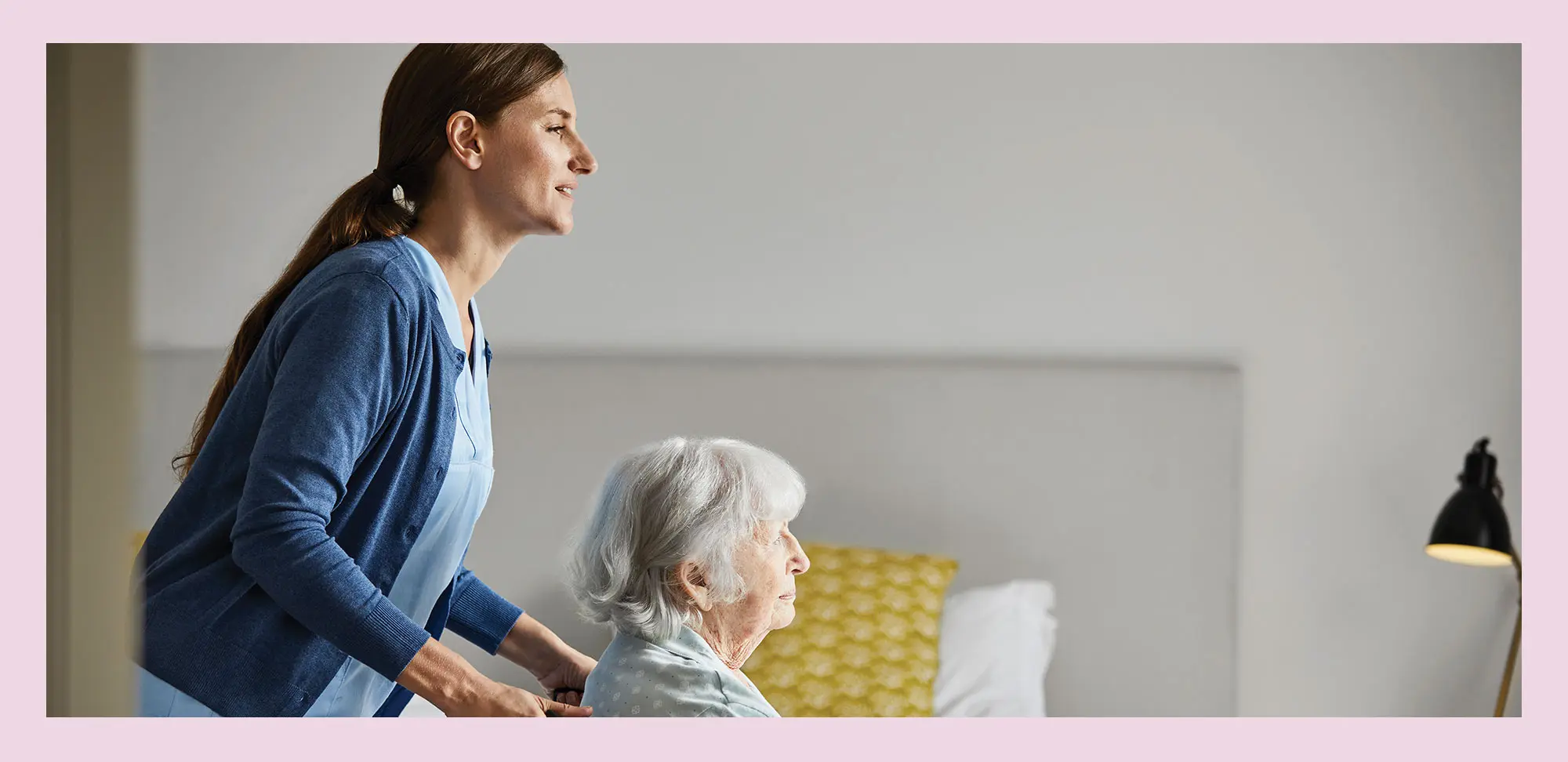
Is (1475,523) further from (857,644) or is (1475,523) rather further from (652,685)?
(652,685)

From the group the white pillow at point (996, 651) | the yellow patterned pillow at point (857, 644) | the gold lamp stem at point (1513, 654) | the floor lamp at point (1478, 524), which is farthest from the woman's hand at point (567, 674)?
the gold lamp stem at point (1513, 654)

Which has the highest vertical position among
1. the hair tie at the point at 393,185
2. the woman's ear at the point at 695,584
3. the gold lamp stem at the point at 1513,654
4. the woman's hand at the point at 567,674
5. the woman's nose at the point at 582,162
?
the woman's nose at the point at 582,162

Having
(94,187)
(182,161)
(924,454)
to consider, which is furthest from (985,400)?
(94,187)

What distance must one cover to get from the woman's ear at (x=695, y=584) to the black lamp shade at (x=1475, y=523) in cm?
163

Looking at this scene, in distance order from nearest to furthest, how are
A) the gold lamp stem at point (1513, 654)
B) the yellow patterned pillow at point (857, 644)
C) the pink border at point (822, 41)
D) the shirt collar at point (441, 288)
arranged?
the pink border at point (822, 41), the shirt collar at point (441, 288), the yellow patterned pillow at point (857, 644), the gold lamp stem at point (1513, 654)

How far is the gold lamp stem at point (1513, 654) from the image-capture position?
2.27 m

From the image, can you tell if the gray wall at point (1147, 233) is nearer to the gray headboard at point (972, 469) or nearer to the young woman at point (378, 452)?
the gray headboard at point (972, 469)

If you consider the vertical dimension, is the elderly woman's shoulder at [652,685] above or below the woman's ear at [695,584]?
below

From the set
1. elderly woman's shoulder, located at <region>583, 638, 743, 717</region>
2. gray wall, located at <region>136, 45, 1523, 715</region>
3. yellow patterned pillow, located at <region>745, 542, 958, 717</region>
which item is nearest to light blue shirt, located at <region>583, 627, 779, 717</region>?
elderly woman's shoulder, located at <region>583, 638, 743, 717</region>

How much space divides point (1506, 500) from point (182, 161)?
2.72 meters

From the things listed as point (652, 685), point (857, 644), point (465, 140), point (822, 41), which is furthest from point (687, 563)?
point (857, 644)

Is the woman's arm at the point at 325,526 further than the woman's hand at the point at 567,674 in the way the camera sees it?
No

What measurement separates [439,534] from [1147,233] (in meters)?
1.73

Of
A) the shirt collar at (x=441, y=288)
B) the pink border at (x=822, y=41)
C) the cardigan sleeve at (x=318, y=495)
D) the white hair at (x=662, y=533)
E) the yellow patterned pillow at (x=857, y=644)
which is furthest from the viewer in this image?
the yellow patterned pillow at (x=857, y=644)
